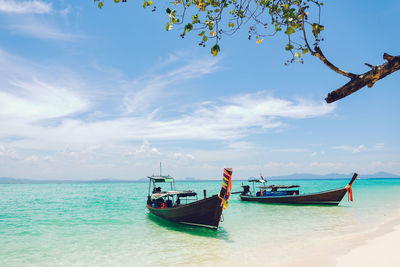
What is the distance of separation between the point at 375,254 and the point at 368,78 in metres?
8.68

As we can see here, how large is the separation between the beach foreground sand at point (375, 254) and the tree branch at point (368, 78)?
23.9ft

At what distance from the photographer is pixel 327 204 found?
24188 millimetres

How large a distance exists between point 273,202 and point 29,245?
2195 centimetres

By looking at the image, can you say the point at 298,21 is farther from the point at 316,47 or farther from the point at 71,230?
the point at 71,230

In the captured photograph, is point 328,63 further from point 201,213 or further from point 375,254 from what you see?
point 201,213

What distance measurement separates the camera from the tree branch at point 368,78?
9.59ft

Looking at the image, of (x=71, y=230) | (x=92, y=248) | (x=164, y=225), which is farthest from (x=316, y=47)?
(x=71, y=230)

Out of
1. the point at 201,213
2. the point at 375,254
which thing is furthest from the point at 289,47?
the point at 201,213

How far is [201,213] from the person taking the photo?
13289 mm

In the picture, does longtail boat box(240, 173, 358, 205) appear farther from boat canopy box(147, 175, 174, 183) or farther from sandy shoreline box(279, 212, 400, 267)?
boat canopy box(147, 175, 174, 183)

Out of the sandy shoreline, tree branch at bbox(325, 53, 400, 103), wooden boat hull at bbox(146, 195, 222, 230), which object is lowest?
the sandy shoreline

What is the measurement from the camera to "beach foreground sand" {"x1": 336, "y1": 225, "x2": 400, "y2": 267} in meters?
7.92

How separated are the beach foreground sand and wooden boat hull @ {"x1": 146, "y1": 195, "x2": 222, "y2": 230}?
5782 mm

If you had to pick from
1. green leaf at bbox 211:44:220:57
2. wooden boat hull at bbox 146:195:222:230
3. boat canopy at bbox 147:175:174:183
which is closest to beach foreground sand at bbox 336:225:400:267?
wooden boat hull at bbox 146:195:222:230
